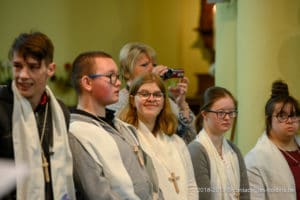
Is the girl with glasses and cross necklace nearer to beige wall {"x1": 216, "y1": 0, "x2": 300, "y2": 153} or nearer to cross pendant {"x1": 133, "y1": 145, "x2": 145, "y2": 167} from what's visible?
cross pendant {"x1": 133, "y1": 145, "x2": 145, "y2": 167}

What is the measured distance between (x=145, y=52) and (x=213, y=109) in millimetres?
516

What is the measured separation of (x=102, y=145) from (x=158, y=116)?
1.92 feet

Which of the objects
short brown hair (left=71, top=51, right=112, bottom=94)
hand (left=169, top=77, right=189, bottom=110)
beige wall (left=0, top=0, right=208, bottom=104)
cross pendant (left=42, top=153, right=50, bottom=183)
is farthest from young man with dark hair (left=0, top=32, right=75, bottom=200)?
beige wall (left=0, top=0, right=208, bottom=104)

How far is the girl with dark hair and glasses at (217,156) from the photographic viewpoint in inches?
109

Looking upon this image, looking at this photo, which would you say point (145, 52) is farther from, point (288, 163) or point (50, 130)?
point (50, 130)

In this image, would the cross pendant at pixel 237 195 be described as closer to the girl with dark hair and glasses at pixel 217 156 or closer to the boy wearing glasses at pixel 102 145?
the girl with dark hair and glasses at pixel 217 156

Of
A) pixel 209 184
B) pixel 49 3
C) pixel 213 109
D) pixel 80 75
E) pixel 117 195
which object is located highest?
pixel 49 3

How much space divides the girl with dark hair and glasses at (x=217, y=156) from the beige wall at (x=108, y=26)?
285cm

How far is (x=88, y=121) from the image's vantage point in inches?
86.3

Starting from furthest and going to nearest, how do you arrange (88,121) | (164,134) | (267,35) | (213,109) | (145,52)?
1. (267,35)
2. (145,52)
3. (213,109)
4. (164,134)
5. (88,121)

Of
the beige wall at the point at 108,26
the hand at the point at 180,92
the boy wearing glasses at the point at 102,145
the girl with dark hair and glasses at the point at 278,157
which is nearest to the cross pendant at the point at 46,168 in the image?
the boy wearing glasses at the point at 102,145

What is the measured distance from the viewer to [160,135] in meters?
2.63

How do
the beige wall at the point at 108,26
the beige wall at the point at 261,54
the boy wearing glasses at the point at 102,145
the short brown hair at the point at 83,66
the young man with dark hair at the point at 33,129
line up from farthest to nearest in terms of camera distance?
the beige wall at the point at 108,26 → the beige wall at the point at 261,54 → the short brown hair at the point at 83,66 → the boy wearing glasses at the point at 102,145 → the young man with dark hair at the point at 33,129

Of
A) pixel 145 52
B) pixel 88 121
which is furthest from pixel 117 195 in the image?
pixel 145 52
